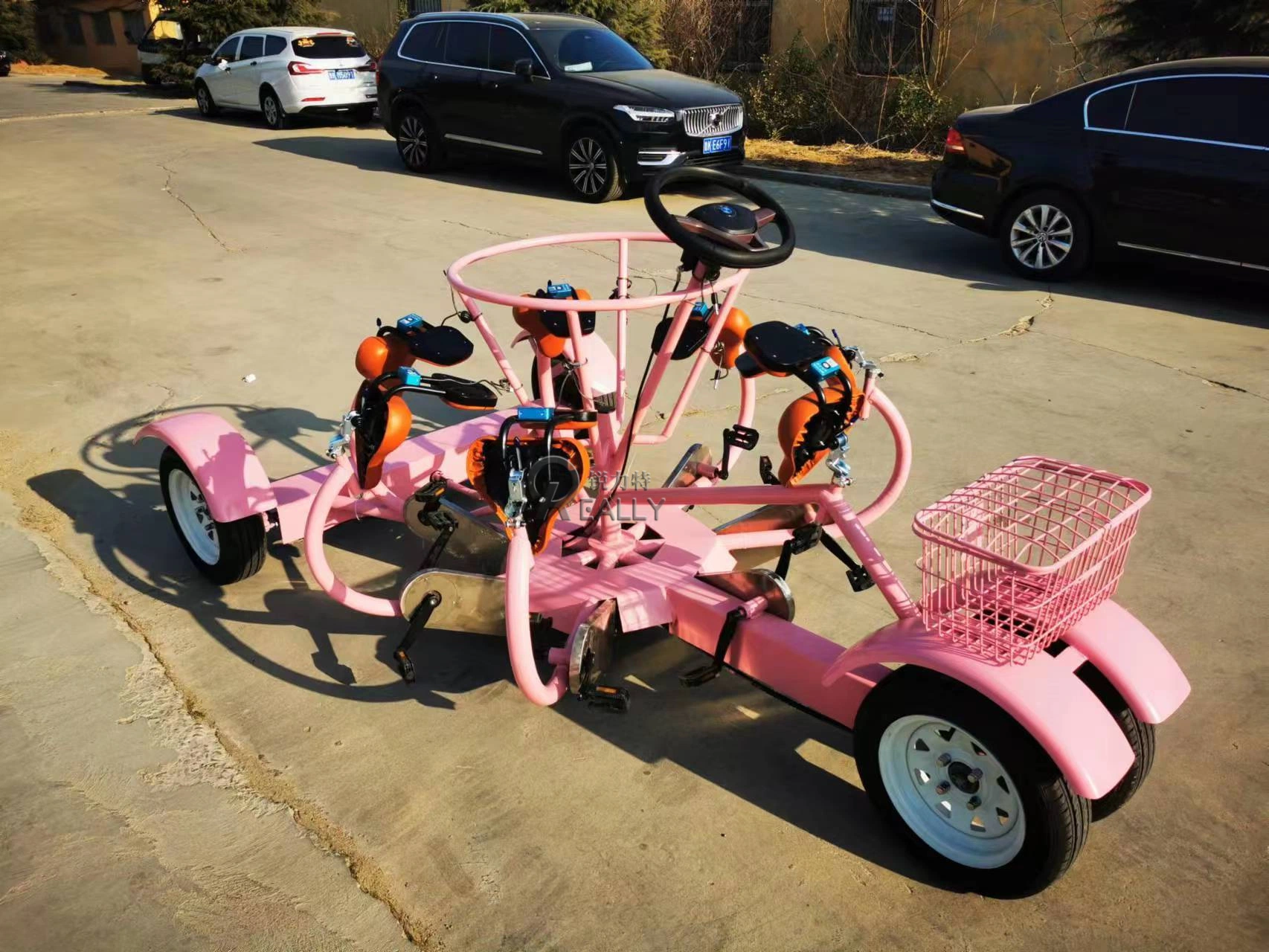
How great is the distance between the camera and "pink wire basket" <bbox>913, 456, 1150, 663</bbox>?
96.5 inches

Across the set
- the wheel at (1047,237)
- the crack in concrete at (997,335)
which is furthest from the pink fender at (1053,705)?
the wheel at (1047,237)

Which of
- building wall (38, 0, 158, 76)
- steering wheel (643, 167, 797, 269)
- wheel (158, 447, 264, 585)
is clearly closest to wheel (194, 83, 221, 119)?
wheel (158, 447, 264, 585)

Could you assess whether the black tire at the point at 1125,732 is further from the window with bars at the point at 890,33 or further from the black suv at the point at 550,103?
the window with bars at the point at 890,33

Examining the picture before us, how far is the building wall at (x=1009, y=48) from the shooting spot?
13.8 metres

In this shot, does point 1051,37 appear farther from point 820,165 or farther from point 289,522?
point 289,522

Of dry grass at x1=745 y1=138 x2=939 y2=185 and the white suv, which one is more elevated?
the white suv

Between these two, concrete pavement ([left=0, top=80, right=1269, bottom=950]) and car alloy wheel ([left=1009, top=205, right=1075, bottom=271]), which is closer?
concrete pavement ([left=0, top=80, right=1269, bottom=950])

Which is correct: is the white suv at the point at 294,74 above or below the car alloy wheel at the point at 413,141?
above

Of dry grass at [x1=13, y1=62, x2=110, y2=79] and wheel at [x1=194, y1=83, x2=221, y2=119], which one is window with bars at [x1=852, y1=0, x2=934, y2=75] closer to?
wheel at [x1=194, y1=83, x2=221, y2=119]

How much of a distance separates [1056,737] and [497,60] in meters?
11.0

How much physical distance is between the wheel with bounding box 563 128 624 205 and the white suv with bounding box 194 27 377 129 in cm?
734

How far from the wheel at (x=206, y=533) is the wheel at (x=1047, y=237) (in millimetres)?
6682

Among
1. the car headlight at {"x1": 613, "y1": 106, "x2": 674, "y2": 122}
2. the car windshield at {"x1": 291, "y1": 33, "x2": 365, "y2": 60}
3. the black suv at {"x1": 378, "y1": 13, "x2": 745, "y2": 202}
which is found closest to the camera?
the car headlight at {"x1": 613, "y1": 106, "x2": 674, "y2": 122}

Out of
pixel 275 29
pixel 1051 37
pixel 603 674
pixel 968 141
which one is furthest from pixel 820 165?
pixel 603 674
